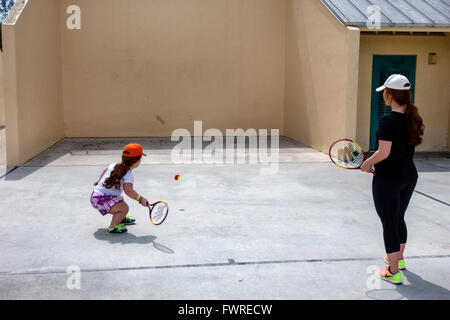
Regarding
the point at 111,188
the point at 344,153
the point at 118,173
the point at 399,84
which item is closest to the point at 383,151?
the point at 399,84

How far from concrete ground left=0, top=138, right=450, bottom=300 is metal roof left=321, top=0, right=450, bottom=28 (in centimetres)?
330

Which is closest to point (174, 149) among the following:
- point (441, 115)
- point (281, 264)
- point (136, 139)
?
point (136, 139)

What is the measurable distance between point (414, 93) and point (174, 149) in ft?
19.2

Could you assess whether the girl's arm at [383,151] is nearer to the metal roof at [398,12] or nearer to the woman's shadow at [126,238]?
the woman's shadow at [126,238]

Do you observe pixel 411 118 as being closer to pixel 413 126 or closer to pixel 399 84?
pixel 413 126

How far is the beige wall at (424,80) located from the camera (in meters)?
11.5

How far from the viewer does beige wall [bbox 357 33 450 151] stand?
11.5 metres

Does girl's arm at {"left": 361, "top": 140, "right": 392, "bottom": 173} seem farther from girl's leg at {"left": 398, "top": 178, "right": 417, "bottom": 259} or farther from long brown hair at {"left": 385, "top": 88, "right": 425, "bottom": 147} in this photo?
girl's leg at {"left": 398, "top": 178, "right": 417, "bottom": 259}

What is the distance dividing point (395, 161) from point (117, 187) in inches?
114

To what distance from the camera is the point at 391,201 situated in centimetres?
409

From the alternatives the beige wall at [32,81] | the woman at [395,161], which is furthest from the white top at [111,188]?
the beige wall at [32,81]

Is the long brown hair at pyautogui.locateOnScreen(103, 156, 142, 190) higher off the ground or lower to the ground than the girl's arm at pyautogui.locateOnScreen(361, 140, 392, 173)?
lower

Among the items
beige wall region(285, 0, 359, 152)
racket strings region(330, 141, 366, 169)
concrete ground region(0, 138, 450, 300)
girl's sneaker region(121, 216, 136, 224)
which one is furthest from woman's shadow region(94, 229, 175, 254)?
beige wall region(285, 0, 359, 152)

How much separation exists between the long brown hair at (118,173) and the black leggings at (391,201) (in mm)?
2606
